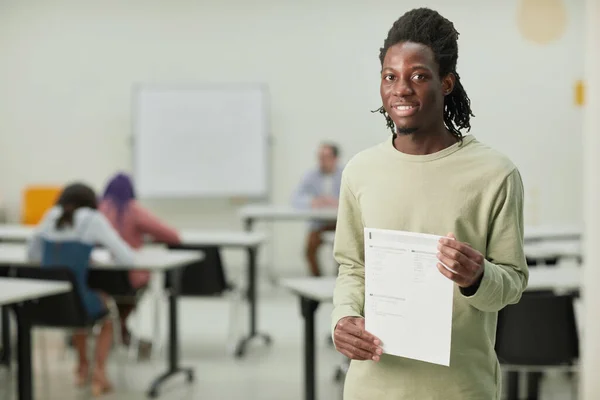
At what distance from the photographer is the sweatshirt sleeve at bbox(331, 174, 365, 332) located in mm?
1312

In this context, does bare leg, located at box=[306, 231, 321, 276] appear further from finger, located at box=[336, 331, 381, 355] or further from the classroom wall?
finger, located at box=[336, 331, 381, 355]

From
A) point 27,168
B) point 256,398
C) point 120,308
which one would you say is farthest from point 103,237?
point 27,168

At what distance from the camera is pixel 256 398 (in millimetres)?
4031

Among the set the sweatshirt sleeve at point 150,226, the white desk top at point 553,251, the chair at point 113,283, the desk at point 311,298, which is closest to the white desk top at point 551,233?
the white desk top at point 553,251

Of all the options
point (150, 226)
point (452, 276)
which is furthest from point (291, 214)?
point (452, 276)

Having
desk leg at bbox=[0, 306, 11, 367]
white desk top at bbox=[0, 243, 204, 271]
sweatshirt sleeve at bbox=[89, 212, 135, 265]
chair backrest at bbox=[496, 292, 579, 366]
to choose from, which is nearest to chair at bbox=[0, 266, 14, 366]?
desk leg at bbox=[0, 306, 11, 367]

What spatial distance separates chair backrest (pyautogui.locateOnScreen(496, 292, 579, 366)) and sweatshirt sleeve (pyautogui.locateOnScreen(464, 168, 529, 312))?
5.98ft

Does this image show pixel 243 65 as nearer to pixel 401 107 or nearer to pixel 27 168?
pixel 27 168

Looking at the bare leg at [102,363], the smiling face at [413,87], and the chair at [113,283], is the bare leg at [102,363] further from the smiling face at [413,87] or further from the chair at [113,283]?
the smiling face at [413,87]

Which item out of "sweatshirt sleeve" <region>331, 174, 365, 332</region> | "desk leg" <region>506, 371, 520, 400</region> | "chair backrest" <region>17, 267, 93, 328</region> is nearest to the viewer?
"sweatshirt sleeve" <region>331, 174, 365, 332</region>

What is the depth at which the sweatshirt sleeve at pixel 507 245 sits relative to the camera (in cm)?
117

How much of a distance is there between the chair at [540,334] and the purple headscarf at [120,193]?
2484 mm

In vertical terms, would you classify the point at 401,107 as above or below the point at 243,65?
below

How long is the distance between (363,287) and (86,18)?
7.62m
